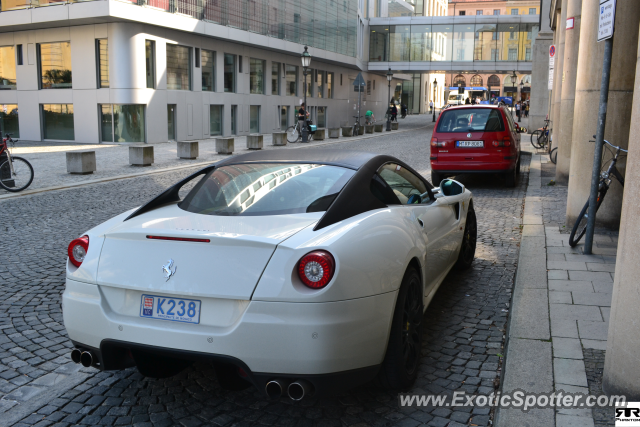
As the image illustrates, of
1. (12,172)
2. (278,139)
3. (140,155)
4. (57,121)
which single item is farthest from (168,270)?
(57,121)

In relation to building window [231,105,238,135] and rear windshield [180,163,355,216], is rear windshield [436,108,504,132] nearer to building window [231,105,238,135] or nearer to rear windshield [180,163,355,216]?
rear windshield [180,163,355,216]

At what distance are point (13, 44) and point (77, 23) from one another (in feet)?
15.5

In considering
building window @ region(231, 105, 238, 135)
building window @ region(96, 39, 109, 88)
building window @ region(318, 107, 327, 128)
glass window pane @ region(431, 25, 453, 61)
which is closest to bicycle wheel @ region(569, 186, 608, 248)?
building window @ region(96, 39, 109, 88)

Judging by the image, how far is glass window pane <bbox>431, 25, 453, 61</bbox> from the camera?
47.8 meters

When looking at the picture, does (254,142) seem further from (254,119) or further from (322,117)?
(322,117)

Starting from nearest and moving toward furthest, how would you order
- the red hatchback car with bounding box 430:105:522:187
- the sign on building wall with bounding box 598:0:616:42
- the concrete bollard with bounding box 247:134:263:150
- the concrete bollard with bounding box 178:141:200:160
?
1. the sign on building wall with bounding box 598:0:616:42
2. the red hatchback car with bounding box 430:105:522:187
3. the concrete bollard with bounding box 178:141:200:160
4. the concrete bollard with bounding box 247:134:263:150

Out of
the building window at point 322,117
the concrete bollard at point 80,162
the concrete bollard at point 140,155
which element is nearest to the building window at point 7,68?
the concrete bollard at point 140,155

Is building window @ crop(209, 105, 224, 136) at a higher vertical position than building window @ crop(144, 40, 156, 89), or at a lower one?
lower

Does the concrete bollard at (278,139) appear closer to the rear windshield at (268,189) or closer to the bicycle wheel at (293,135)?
the bicycle wheel at (293,135)

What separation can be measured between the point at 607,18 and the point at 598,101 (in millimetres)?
1987

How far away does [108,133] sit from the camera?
2695 cm

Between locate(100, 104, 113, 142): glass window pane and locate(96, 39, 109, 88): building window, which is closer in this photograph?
locate(96, 39, 109, 88): building window

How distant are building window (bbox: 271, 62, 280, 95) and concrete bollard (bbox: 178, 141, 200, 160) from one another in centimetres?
1829

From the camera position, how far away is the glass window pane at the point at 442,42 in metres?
47.8
